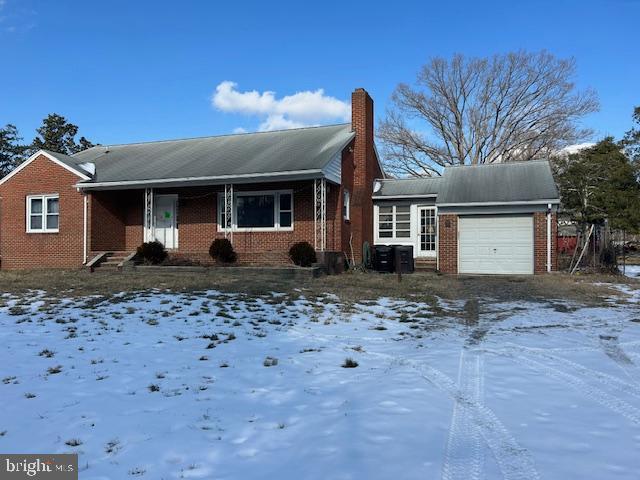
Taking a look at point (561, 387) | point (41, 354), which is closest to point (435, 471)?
point (561, 387)

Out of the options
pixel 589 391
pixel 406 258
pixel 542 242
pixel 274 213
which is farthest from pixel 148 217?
pixel 589 391

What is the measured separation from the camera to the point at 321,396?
13.8 ft

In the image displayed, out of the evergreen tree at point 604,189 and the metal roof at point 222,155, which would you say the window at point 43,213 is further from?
the evergreen tree at point 604,189

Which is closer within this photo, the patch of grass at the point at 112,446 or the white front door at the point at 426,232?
the patch of grass at the point at 112,446

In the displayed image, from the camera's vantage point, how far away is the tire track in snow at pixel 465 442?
2885 mm

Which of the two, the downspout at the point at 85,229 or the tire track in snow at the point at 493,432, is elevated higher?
the downspout at the point at 85,229

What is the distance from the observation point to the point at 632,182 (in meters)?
30.4

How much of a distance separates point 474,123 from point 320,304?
32.2 m

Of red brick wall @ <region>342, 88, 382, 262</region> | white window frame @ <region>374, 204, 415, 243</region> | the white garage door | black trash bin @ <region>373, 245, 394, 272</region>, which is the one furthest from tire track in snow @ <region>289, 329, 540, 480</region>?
white window frame @ <region>374, 204, 415, 243</region>

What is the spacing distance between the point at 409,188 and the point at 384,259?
12.5ft

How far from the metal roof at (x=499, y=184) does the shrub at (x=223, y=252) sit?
7690 mm

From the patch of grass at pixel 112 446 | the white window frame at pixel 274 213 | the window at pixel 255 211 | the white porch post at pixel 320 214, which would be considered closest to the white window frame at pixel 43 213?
the white window frame at pixel 274 213

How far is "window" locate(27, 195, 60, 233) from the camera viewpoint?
697 inches

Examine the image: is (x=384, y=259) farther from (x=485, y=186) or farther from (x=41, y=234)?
(x=41, y=234)
